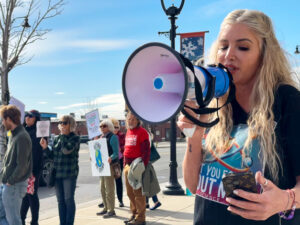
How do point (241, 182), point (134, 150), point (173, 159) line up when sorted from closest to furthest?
point (241, 182) < point (134, 150) < point (173, 159)

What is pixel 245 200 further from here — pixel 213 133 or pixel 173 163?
pixel 173 163

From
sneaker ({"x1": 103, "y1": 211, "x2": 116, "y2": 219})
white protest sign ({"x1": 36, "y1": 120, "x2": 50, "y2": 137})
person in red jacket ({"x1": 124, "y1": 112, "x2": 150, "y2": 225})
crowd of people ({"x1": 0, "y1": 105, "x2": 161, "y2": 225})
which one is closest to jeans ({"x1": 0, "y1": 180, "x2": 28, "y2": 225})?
crowd of people ({"x1": 0, "y1": 105, "x2": 161, "y2": 225})

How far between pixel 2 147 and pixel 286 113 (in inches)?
223

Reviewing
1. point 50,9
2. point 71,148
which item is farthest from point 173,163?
point 50,9

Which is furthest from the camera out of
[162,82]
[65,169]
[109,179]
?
[109,179]

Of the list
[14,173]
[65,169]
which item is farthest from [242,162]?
[65,169]

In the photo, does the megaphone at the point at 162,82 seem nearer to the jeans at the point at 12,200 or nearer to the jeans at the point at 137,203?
the jeans at the point at 12,200

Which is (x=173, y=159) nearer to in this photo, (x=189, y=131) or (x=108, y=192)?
(x=108, y=192)

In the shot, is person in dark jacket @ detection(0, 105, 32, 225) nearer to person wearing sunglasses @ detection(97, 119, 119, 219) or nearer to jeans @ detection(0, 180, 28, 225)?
jeans @ detection(0, 180, 28, 225)

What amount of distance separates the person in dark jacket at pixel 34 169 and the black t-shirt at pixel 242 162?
4.32 meters

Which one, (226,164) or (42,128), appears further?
(42,128)

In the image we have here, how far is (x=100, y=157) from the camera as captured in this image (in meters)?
6.01

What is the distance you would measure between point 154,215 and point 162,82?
508 centimetres

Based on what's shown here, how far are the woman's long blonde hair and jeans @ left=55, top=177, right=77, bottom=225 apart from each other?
3.96 m
